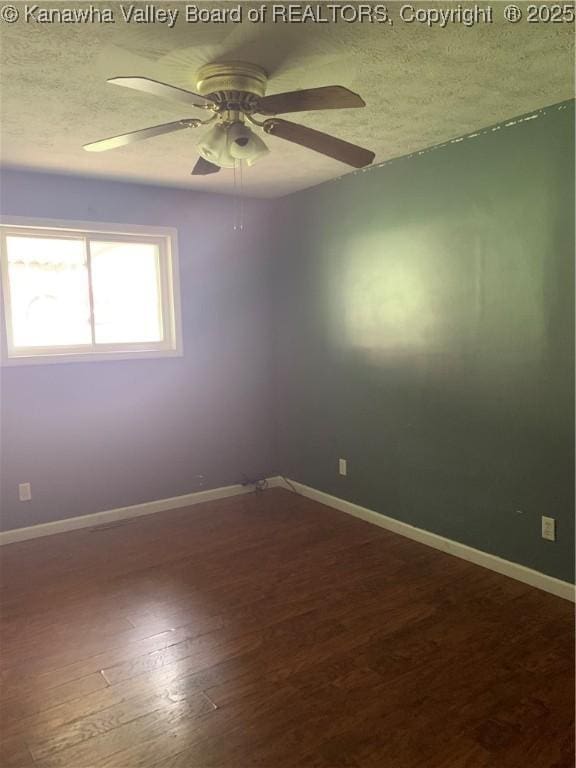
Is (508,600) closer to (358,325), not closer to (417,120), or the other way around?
(358,325)

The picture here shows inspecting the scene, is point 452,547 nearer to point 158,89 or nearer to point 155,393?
point 155,393

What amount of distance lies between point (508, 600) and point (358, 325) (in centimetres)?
196

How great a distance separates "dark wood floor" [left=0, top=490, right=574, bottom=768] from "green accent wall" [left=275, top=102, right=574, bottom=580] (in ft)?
1.43

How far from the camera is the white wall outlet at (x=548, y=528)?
273cm

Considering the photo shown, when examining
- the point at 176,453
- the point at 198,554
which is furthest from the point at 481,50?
the point at 176,453

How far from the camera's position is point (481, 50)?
1.98 metres

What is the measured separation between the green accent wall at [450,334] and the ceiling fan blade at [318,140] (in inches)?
42.7

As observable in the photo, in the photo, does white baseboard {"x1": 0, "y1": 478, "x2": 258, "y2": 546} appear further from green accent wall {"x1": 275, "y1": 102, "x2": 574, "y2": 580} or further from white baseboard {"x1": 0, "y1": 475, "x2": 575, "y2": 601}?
green accent wall {"x1": 275, "y1": 102, "x2": 574, "y2": 580}

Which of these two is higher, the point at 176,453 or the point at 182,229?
the point at 182,229

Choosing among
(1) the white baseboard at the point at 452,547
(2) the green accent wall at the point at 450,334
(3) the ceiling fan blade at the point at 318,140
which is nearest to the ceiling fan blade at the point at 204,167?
(3) the ceiling fan blade at the point at 318,140

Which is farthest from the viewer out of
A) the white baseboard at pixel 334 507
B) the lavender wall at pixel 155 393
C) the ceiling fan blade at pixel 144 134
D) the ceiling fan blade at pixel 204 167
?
the lavender wall at pixel 155 393

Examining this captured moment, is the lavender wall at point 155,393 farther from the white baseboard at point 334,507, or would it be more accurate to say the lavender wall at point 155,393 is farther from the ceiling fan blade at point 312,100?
the ceiling fan blade at point 312,100

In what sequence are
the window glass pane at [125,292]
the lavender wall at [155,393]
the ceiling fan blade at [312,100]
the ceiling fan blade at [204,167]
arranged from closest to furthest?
the ceiling fan blade at [312,100]
the ceiling fan blade at [204,167]
the lavender wall at [155,393]
the window glass pane at [125,292]

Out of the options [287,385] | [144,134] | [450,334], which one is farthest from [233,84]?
[287,385]
